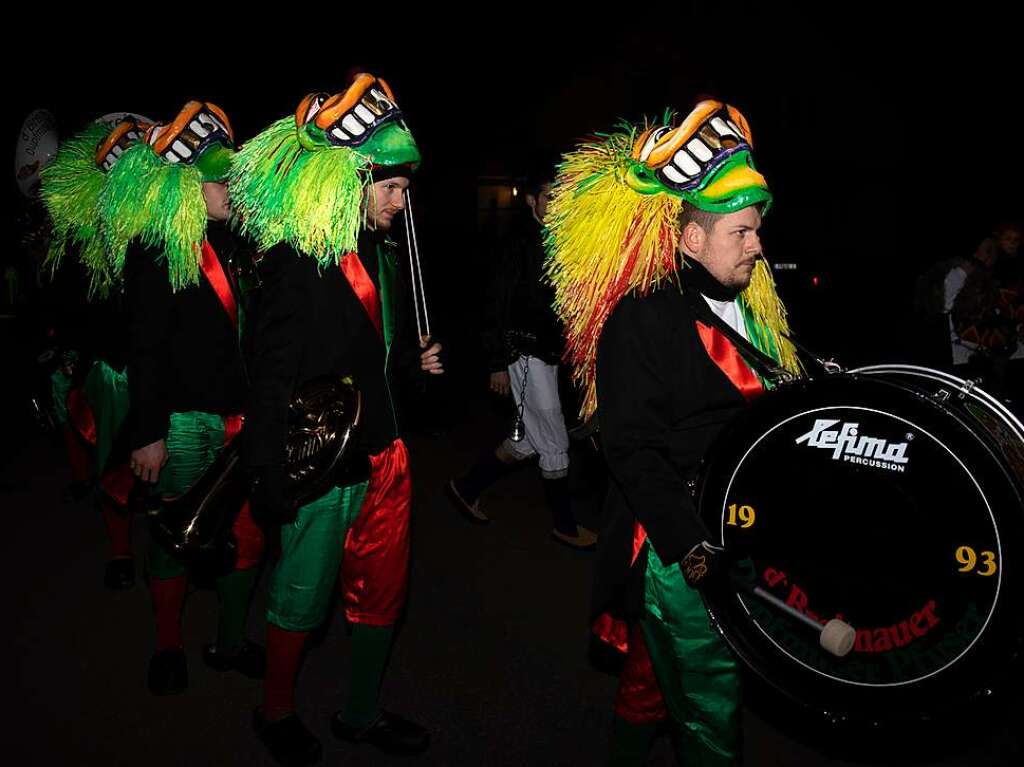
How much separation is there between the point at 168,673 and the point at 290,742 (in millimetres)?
796

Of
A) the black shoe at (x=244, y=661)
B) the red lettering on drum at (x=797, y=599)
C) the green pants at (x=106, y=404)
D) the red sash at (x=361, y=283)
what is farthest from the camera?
the green pants at (x=106, y=404)

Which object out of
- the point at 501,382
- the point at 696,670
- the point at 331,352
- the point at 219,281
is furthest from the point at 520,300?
the point at 696,670

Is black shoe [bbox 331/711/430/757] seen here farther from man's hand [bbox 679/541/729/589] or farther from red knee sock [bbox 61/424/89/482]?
red knee sock [bbox 61/424/89/482]

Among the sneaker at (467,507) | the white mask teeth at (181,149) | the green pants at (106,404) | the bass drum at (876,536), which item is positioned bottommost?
the sneaker at (467,507)

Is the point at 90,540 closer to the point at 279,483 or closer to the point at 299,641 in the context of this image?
the point at 299,641

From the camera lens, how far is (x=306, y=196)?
2.52m

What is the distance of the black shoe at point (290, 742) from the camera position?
2967 mm

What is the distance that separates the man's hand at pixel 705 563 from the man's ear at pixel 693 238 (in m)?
0.79

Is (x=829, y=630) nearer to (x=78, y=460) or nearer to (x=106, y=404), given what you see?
(x=106, y=404)

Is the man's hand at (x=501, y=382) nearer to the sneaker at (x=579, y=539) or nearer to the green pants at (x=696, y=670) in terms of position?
the sneaker at (x=579, y=539)

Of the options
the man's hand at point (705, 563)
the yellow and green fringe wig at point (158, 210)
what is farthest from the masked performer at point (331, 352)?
the man's hand at point (705, 563)

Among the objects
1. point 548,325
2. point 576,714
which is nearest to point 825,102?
point 548,325

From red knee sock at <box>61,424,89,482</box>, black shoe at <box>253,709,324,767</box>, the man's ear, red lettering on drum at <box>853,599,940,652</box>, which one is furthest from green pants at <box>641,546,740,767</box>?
red knee sock at <box>61,424,89,482</box>

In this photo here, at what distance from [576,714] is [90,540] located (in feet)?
11.3
